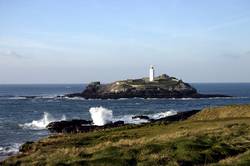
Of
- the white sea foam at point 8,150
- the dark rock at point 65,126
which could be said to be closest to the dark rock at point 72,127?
the dark rock at point 65,126

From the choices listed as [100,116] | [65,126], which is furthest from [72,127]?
[100,116]

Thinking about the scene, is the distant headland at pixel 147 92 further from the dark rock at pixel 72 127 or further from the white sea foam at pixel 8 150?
the white sea foam at pixel 8 150

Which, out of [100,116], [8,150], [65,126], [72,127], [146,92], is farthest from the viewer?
[146,92]

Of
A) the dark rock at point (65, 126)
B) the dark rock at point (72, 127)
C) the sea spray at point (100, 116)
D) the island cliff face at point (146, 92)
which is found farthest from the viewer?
the island cliff face at point (146, 92)

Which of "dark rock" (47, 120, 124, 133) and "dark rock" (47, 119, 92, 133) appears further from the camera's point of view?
"dark rock" (47, 119, 92, 133)

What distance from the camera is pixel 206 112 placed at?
62344 millimetres

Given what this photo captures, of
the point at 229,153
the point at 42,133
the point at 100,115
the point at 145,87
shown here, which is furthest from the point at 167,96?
the point at 229,153

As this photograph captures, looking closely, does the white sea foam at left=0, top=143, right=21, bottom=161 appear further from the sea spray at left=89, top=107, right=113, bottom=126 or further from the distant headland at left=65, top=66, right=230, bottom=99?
the distant headland at left=65, top=66, right=230, bottom=99

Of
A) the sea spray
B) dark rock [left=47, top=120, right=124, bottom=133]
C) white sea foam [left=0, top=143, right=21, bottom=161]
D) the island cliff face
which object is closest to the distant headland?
the island cliff face

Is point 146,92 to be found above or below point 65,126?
above

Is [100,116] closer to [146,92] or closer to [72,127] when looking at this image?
[72,127]

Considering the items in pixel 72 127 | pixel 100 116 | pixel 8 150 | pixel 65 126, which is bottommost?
pixel 8 150

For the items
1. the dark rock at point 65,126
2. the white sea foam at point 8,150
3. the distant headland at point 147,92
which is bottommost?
the white sea foam at point 8,150

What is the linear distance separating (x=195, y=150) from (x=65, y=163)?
7.44m
